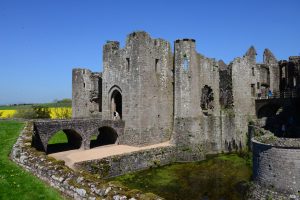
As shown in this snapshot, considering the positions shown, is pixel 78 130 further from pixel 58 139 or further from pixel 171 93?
pixel 58 139

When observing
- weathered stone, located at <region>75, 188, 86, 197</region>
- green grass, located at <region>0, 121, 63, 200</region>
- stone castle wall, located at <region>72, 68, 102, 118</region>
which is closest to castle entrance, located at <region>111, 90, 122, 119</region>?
stone castle wall, located at <region>72, 68, 102, 118</region>

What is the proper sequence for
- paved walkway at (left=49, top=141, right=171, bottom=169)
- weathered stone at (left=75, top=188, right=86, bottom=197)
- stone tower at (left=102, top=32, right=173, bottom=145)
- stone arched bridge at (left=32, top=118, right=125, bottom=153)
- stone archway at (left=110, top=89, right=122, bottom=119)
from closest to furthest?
weathered stone at (left=75, top=188, right=86, bottom=197)
paved walkway at (left=49, top=141, right=171, bottom=169)
stone arched bridge at (left=32, top=118, right=125, bottom=153)
stone tower at (left=102, top=32, right=173, bottom=145)
stone archway at (left=110, top=89, right=122, bottom=119)

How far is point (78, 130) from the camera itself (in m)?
25.3

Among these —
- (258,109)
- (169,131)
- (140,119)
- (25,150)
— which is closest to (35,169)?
(25,150)

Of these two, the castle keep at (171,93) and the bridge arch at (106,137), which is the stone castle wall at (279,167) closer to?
the castle keep at (171,93)

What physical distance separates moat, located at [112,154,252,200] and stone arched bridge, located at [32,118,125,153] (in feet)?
18.9

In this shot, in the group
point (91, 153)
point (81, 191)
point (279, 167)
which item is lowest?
point (91, 153)

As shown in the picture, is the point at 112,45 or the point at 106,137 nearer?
the point at 106,137

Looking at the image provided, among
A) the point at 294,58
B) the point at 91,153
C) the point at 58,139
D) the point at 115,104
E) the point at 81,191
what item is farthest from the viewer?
the point at 294,58

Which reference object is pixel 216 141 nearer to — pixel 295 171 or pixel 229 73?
pixel 229 73

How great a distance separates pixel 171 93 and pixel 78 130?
908cm

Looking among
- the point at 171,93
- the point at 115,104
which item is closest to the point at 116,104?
the point at 115,104

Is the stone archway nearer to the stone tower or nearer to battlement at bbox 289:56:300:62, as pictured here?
the stone tower

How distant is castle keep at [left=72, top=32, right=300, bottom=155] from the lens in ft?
90.0
